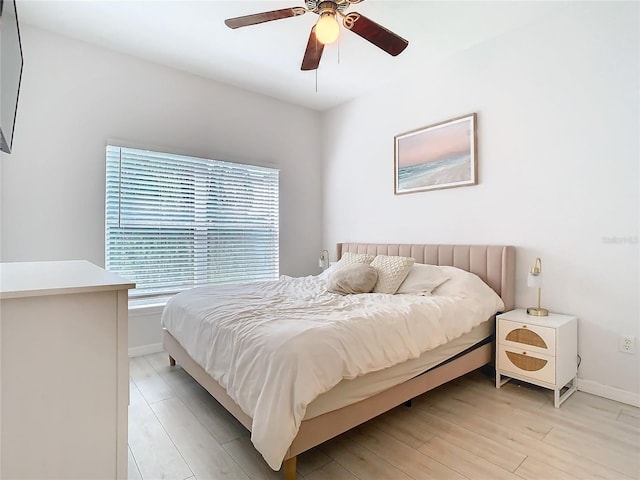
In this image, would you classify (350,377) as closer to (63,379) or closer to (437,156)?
(63,379)

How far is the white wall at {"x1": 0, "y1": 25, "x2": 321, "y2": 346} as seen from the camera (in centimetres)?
281

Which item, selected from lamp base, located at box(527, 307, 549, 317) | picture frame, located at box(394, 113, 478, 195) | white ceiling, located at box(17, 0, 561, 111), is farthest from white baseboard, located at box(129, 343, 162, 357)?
lamp base, located at box(527, 307, 549, 317)

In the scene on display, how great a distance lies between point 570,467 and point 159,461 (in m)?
2.03

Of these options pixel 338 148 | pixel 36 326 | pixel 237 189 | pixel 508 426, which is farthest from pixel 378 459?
pixel 338 148

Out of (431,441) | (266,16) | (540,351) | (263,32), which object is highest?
(263,32)

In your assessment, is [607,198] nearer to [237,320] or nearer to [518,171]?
[518,171]

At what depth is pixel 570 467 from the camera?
5.45 feet

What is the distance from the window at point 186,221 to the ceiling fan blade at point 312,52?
1.79 meters

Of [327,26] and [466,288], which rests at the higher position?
[327,26]

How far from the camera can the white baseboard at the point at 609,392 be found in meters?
2.30

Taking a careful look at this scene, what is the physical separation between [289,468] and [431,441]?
837 millimetres

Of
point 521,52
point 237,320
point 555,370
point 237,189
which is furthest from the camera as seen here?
point 237,189

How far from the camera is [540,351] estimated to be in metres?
2.35

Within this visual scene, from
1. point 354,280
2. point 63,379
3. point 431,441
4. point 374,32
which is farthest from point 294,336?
point 374,32
